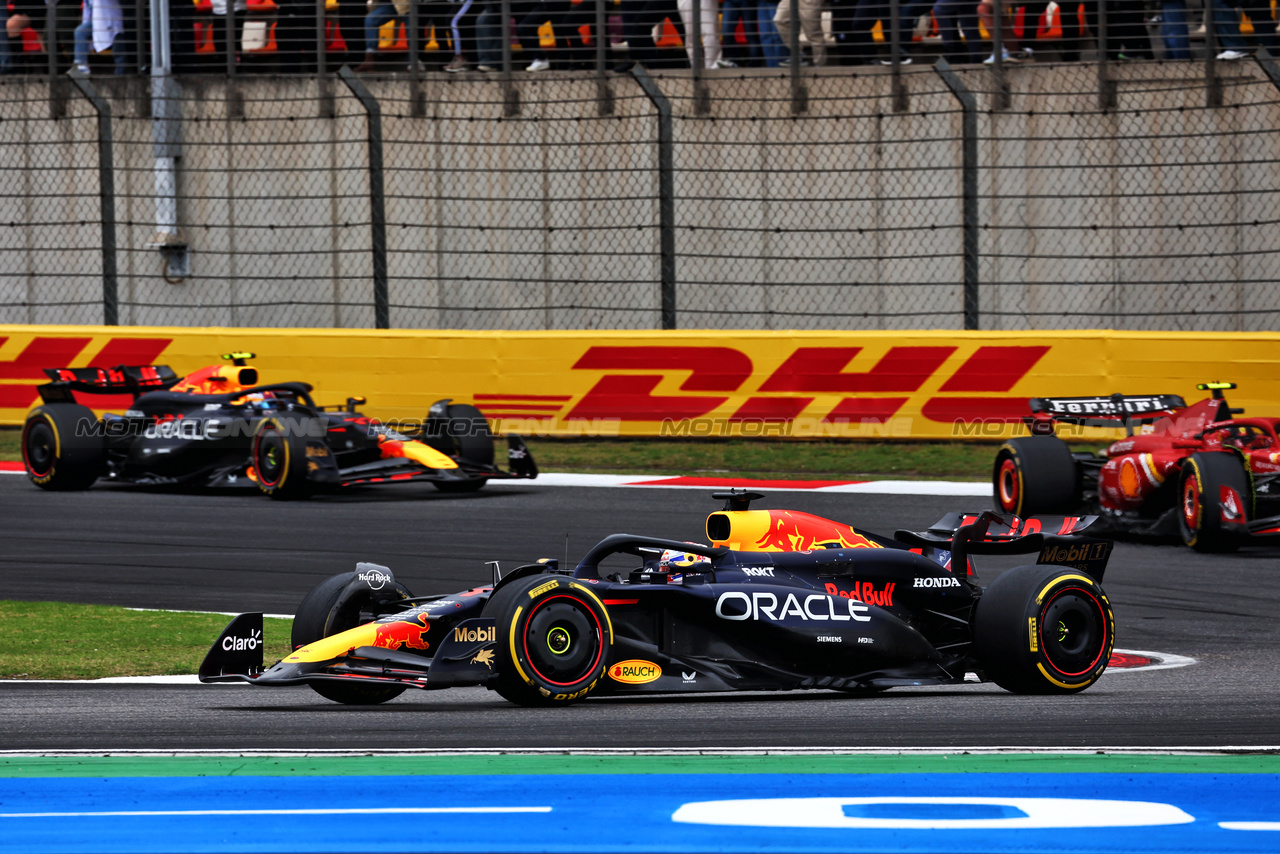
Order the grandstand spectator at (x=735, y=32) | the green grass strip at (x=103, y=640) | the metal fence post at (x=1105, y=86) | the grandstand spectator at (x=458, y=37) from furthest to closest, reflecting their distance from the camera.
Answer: the grandstand spectator at (x=458, y=37), the grandstand spectator at (x=735, y=32), the metal fence post at (x=1105, y=86), the green grass strip at (x=103, y=640)

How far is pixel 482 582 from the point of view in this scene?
36.4ft

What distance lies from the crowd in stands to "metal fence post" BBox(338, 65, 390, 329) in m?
0.99

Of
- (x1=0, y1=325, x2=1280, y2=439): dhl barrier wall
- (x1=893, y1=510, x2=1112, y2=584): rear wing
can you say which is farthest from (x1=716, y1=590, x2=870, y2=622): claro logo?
(x1=0, y1=325, x2=1280, y2=439): dhl barrier wall

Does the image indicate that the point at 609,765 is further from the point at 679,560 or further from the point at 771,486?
the point at 771,486

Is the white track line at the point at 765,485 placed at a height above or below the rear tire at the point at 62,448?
below

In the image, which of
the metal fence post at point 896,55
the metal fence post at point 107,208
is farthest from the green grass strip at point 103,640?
the metal fence post at point 896,55

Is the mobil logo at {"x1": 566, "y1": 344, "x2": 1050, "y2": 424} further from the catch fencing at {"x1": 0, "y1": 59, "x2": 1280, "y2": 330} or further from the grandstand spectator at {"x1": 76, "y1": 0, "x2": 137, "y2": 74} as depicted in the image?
the grandstand spectator at {"x1": 76, "y1": 0, "x2": 137, "y2": 74}

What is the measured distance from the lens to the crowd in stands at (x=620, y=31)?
1811cm

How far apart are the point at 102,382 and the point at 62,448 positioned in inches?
26.7

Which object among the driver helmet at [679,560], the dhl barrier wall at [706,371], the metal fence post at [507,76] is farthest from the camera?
the metal fence post at [507,76]

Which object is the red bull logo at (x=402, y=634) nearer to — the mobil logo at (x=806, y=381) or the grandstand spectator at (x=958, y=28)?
the mobil logo at (x=806, y=381)

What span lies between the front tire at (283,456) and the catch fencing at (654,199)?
3.58 metres

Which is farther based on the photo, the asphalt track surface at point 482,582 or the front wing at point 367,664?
the front wing at point 367,664

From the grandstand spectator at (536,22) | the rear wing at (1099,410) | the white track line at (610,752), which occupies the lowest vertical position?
the white track line at (610,752)
